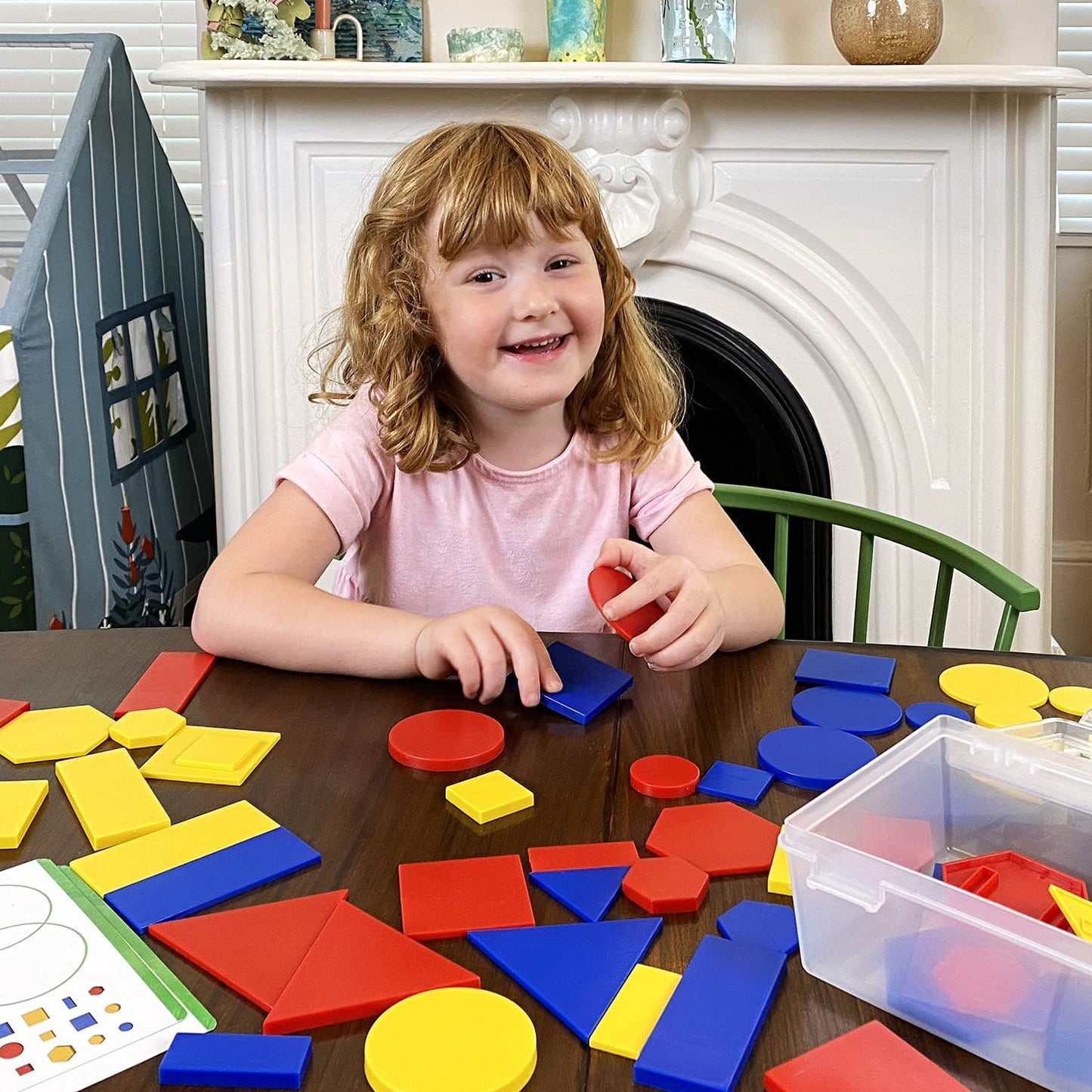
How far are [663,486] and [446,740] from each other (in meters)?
0.54

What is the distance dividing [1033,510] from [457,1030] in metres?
1.83

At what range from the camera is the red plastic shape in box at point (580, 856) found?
620 mm

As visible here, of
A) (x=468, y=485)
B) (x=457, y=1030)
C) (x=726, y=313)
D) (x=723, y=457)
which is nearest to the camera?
(x=457, y=1030)

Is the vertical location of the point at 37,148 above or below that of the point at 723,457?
above

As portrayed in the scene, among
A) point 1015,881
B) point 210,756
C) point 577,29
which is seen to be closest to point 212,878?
point 210,756

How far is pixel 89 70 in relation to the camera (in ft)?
6.47

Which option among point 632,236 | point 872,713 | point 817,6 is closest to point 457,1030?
point 872,713

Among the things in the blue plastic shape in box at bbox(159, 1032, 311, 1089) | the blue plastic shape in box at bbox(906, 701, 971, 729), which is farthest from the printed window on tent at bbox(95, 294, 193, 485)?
the blue plastic shape in box at bbox(159, 1032, 311, 1089)

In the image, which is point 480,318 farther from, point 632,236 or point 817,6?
point 817,6

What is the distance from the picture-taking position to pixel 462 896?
0.59 m

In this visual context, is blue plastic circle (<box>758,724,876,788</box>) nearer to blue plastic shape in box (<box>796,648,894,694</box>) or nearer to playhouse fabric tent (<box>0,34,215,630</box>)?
blue plastic shape in box (<box>796,648,894,694</box>)

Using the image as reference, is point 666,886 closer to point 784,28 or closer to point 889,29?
point 889,29

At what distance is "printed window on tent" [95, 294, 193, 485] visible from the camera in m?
1.92

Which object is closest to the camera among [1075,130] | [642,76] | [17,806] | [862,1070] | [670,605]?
[862,1070]
